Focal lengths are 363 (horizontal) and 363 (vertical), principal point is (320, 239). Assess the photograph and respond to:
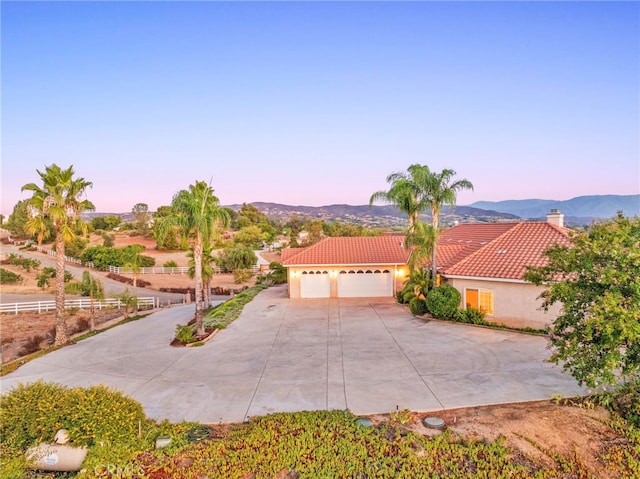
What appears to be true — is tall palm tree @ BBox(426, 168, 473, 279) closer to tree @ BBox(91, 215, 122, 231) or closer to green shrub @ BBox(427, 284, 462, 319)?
green shrub @ BBox(427, 284, 462, 319)

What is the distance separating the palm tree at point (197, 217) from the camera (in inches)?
620

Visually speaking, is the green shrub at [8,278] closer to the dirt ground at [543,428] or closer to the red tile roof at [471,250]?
the red tile roof at [471,250]

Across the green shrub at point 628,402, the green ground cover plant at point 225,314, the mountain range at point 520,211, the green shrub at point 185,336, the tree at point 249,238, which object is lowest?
the green ground cover plant at point 225,314

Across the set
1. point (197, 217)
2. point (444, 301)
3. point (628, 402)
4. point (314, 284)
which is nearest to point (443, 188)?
point (444, 301)

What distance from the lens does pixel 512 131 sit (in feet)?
96.2

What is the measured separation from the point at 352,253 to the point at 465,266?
29.2 feet

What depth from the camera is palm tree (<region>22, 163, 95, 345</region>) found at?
623 inches

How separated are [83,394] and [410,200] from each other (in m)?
16.2

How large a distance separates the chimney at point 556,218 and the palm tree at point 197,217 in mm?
17773

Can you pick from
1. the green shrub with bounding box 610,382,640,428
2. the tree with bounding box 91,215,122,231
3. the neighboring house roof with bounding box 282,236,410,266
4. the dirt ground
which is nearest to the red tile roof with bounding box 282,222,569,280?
the neighboring house roof with bounding box 282,236,410,266

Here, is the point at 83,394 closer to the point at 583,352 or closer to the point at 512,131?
the point at 583,352

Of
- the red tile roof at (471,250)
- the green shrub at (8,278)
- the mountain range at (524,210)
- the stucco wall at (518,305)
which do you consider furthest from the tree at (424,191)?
the mountain range at (524,210)

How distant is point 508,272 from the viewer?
16.2 meters

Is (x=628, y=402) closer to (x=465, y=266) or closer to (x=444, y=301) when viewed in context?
(x=444, y=301)
